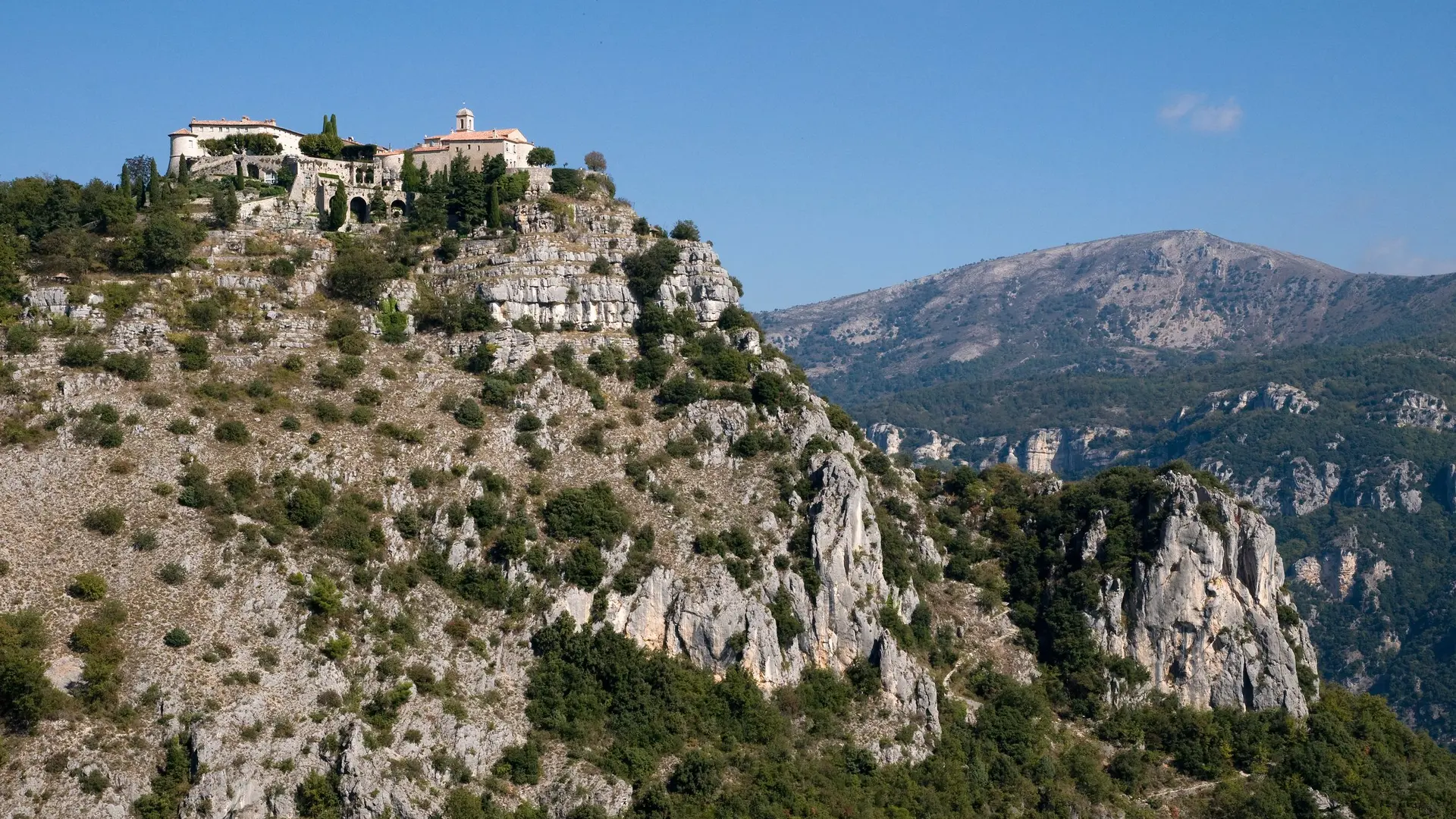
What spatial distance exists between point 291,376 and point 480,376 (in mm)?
11247

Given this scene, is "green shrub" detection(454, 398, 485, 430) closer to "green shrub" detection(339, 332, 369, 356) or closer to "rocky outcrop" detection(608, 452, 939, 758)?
"green shrub" detection(339, 332, 369, 356)

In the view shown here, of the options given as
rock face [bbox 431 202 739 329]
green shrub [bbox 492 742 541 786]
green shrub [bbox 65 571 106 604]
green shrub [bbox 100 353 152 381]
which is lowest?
green shrub [bbox 492 742 541 786]

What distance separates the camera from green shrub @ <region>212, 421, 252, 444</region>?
81.5 meters

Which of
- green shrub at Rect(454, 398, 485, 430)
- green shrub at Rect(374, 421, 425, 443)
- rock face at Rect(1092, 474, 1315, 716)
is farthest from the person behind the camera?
rock face at Rect(1092, 474, 1315, 716)

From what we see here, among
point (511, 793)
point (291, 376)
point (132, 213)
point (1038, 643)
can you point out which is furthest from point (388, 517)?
point (1038, 643)

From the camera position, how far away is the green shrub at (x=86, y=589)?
69938mm

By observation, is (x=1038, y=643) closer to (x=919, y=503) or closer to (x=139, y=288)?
(x=919, y=503)

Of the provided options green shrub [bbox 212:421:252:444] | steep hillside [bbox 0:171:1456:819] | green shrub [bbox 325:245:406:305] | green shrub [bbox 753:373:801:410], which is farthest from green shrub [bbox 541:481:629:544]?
green shrub [bbox 325:245:406:305]

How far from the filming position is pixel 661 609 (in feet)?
267

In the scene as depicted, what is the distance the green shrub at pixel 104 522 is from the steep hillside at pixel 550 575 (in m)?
0.34

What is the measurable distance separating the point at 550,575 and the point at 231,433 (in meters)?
18.8

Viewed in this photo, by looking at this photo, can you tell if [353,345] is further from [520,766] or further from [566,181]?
[520,766]

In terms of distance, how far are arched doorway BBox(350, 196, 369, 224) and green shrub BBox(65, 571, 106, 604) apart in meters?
42.4

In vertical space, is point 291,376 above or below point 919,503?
above
